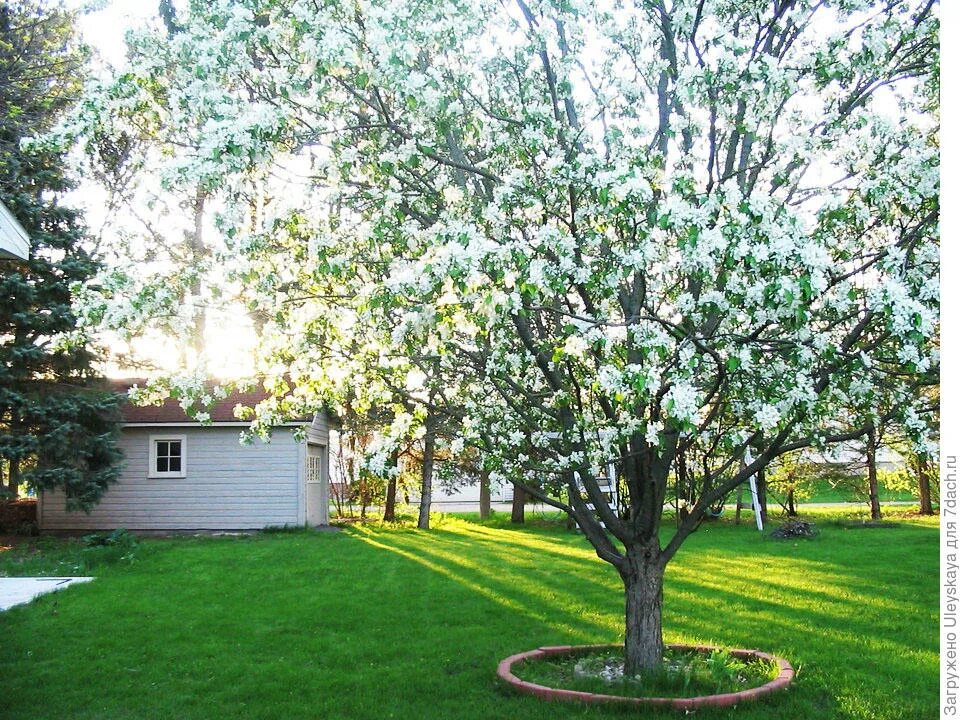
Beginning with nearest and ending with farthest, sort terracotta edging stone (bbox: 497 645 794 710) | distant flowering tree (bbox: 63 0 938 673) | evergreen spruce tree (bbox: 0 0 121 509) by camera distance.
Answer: distant flowering tree (bbox: 63 0 938 673)
terracotta edging stone (bbox: 497 645 794 710)
evergreen spruce tree (bbox: 0 0 121 509)

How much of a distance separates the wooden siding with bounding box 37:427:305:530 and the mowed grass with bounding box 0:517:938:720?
430 cm

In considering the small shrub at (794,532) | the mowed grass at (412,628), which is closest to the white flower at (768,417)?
the mowed grass at (412,628)

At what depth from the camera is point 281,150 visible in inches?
242

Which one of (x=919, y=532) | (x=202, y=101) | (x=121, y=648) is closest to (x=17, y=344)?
(x=121, y=648)

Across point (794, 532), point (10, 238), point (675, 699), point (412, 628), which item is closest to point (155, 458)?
point (412, 628)

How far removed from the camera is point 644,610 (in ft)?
23.9

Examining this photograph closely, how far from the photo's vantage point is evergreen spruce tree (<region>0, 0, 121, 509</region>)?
1728cm

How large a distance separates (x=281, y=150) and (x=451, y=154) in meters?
1.25

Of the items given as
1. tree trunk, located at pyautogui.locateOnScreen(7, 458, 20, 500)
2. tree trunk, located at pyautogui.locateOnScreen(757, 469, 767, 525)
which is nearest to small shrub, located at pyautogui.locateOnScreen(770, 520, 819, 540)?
tree trunk, located at pyautogui.locateOnScreen(757, 469, 767, 525)

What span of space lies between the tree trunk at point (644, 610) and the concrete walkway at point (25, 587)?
7.36m

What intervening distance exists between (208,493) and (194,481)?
431 millimetres

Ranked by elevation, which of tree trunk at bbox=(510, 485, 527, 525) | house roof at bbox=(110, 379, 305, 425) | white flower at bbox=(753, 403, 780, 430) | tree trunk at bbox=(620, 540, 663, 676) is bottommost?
tree trunk at bbox=(510, 485, 527, 525)

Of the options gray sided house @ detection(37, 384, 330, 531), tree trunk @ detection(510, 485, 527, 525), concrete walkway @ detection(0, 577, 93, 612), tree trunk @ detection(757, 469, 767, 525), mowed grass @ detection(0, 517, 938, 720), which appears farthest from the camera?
tree trunk @ detection(510, 485, 527, 525)

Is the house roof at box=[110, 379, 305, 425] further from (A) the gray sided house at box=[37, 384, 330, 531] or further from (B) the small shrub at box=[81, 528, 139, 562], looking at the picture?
(B) the small shrub at box=[81, 528, 139, 562]
